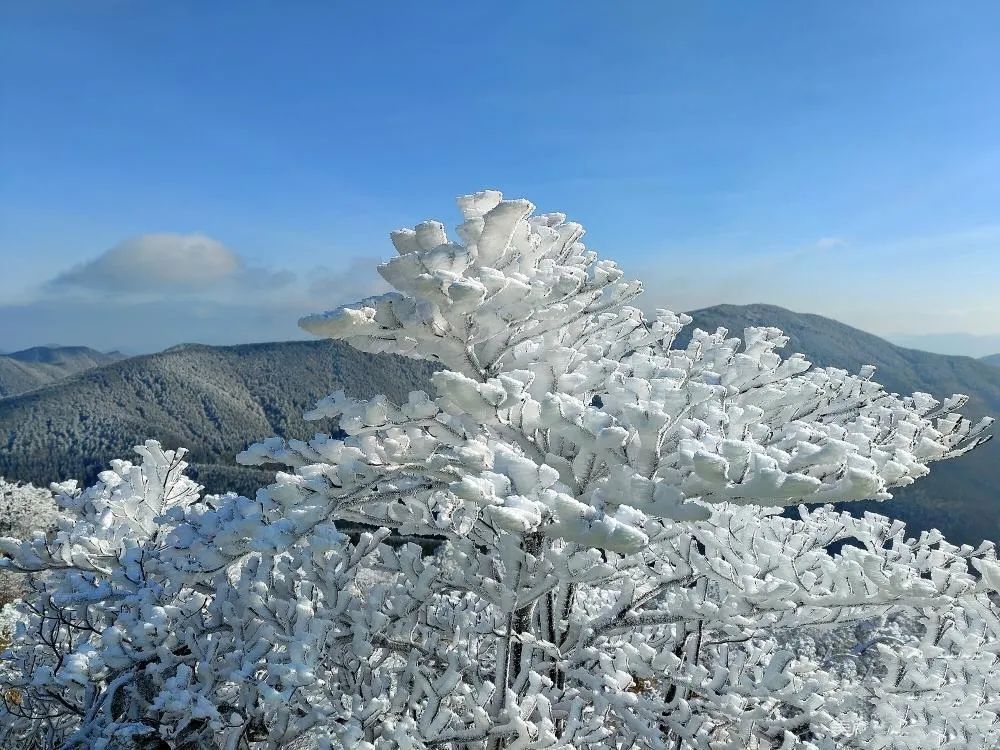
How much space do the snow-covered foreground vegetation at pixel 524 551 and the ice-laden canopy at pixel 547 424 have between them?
2 cm

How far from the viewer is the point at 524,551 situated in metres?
3.61

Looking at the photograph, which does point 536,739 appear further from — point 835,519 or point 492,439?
point 835,519

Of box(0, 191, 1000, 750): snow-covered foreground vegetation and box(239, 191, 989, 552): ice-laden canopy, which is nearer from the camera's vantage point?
box(239, 191, 989, 552): ice-laden canopy

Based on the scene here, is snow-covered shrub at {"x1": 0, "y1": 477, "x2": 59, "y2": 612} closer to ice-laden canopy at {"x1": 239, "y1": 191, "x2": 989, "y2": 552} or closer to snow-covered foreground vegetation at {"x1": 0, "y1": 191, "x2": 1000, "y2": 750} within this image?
snow-covered foreground vegetation at {"x1": 0, "y1": 191, "x2": 1000, "y2": 750}

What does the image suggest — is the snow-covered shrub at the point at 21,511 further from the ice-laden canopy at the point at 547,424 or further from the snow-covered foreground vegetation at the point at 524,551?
the ice-laden canopy at the point at 547,424

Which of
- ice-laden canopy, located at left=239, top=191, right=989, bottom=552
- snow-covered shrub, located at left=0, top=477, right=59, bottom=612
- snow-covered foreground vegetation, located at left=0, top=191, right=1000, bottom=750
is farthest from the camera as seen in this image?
snow-covered shrub, located at left=0, top=477, right=59, bottom=612

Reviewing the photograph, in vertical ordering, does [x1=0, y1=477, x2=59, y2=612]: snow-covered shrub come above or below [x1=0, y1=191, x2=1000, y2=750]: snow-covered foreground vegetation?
below

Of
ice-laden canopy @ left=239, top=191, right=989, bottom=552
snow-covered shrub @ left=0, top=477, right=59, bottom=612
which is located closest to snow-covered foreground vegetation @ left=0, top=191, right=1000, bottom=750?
ice-laden canopy @ left=239, top=191, right=989, bottom=552

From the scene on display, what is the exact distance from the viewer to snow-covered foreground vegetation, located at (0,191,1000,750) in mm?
2904

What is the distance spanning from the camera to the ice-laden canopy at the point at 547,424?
103 inches

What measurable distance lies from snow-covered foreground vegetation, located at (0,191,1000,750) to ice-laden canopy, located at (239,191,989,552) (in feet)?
0.06

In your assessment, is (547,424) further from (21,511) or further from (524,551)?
(21,511)

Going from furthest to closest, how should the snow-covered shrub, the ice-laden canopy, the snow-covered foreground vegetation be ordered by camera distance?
the snow-covered shrub
the snow-covered foreground vegetation
the ice-laden canopy

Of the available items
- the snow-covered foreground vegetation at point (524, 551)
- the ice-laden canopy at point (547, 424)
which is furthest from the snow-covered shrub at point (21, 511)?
the ice-laden canopy at point (547, 424)
